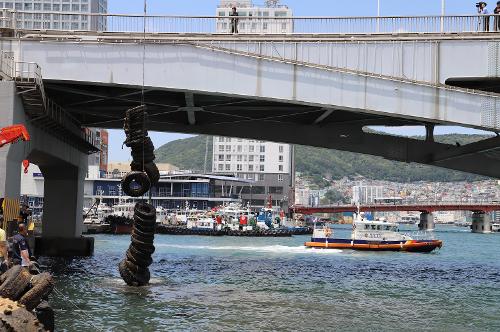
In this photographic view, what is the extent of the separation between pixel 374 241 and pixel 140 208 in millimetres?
52377

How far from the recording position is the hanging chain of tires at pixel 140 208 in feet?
108

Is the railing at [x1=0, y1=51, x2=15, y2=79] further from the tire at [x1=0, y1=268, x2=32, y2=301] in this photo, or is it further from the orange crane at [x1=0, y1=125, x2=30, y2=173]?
the tire at [x1=0, y1=268, x2=32, y2=301]

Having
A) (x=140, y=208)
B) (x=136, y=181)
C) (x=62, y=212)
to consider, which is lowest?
(x=62, y=212)

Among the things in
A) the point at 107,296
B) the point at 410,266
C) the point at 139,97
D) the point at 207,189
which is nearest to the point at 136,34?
the point at 139,97

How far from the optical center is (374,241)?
8212 centimetres

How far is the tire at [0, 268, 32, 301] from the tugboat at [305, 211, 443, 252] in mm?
66369

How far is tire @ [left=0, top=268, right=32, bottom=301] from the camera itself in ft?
57.5

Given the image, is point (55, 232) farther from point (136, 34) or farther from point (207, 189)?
point (207, 189)

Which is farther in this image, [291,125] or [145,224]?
[291,125]

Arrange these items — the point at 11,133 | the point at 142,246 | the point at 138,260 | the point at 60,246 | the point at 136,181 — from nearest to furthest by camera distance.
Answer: the point at 11,133 → the point at 136,181 → the point at 142,246 → the point at 138,260 → the point at 60,246

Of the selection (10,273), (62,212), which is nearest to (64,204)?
(62,212)

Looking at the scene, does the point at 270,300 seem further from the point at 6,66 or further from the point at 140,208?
the point at 6,66

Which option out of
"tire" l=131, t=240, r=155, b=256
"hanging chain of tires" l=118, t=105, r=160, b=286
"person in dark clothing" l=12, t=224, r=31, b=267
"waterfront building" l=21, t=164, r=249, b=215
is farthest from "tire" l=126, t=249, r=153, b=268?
"waterfront building" l=21, t=164, r=249, b=215

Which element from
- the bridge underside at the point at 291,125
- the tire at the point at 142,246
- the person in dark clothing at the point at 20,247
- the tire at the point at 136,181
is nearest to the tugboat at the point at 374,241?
the bridge underside at the point at 291,125
